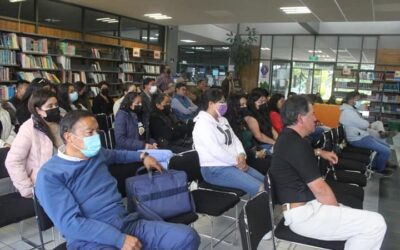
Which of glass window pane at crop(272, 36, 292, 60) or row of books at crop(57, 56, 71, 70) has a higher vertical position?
glass window pane at crop(272, 36, 292, 60)

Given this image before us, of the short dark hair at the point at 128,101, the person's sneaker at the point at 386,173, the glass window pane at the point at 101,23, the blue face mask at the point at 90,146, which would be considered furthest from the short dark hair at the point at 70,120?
the glass window pane at the point at 101,23

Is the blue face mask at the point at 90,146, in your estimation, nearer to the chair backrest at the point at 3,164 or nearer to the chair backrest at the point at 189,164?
the chair backrest at the point at 189,164

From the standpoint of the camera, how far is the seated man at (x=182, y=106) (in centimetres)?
635

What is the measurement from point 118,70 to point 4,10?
357 cm

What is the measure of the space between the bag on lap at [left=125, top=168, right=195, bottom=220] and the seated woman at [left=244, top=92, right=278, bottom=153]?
2321 mm

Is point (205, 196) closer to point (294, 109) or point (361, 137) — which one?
point (294, 109)

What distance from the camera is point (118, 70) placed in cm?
1051

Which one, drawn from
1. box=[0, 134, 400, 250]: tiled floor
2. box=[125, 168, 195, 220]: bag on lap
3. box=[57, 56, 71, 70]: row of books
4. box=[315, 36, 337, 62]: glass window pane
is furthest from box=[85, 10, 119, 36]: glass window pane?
box=[315, 36, 337, 62]: glass window pane

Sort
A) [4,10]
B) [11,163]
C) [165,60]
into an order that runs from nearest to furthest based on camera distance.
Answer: [11,163]
[4,10]
[165,60]

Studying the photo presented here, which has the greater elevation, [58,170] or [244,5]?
[244,5]

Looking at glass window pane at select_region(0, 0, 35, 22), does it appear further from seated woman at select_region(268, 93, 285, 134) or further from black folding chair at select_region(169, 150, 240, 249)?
black folding chair at select_region(169, 150, 240, 249)

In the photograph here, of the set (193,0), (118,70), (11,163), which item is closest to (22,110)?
(11,163)

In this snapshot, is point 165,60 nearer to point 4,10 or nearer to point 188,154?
point 4,10

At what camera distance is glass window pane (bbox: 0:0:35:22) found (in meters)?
7.46
